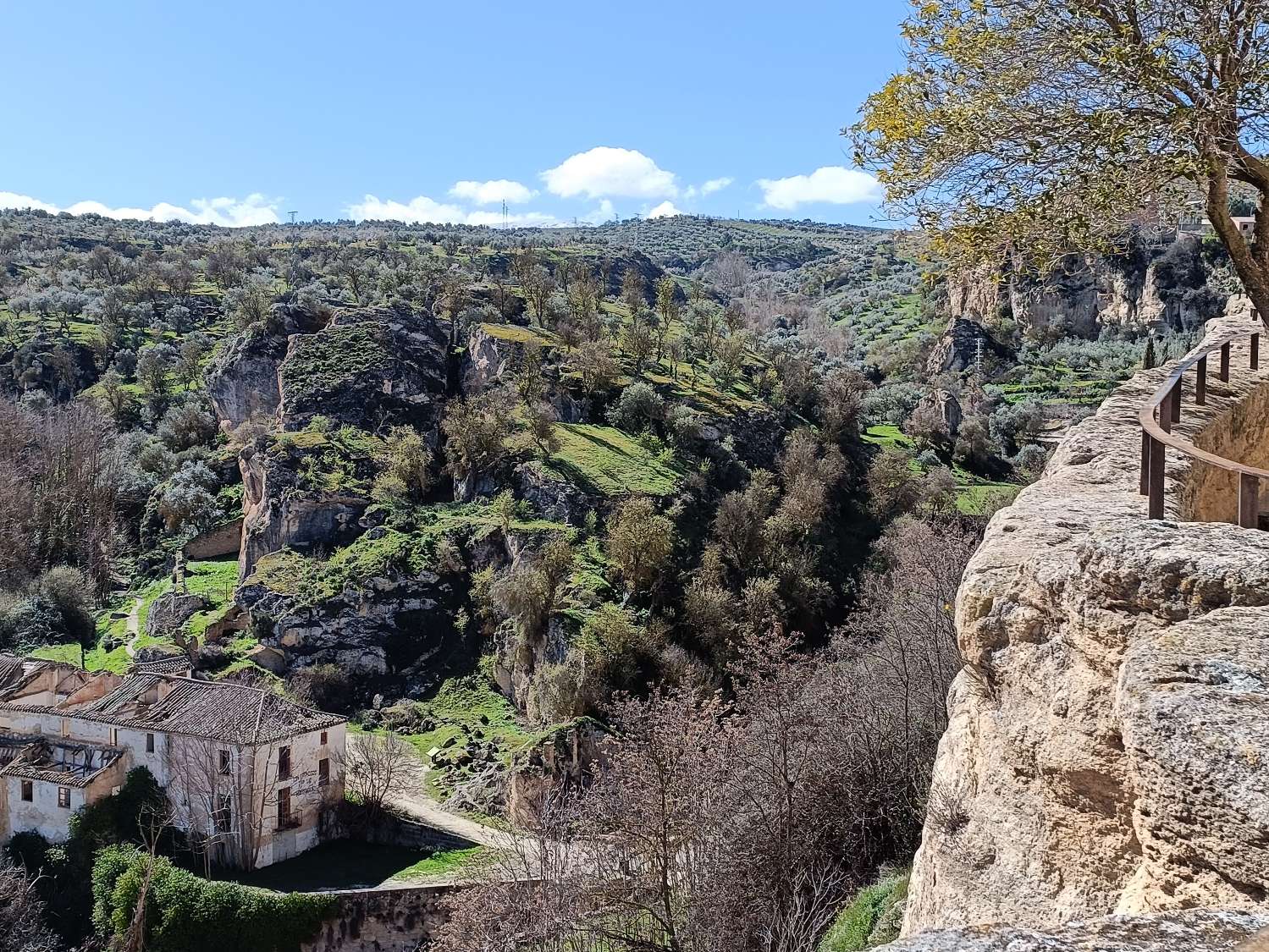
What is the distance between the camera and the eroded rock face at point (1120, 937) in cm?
258

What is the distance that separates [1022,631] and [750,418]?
36.9 meters

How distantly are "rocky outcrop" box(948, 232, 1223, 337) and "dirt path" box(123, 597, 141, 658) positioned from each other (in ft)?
139

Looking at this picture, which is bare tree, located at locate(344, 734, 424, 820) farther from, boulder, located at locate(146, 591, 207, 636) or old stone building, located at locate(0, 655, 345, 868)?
boulder, located at locate(146, 591, 207, 636)

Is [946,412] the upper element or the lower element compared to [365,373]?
lower

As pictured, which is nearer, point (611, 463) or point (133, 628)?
point (133, 628)

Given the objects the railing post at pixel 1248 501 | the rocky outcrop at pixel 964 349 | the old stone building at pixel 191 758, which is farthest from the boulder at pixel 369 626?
the rocky outcrop at pixel 964 349

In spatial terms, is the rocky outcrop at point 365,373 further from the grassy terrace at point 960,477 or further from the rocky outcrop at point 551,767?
the rocky outcrop at point 551,767

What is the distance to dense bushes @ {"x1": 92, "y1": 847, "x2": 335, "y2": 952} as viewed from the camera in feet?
69.1

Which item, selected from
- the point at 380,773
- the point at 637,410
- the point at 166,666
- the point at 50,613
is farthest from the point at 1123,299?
the point at 50,613

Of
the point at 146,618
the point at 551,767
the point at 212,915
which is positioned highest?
the point at 146,618

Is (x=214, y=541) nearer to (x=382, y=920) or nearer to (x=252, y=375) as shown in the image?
(x=252, y=375)

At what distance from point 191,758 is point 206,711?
1.33m

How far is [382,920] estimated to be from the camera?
21.7 m

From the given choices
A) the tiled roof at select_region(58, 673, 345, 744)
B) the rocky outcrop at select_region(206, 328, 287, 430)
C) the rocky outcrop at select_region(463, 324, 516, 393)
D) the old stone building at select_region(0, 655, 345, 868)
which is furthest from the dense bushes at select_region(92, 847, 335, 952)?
the rocky outcrop at select_region(206, 328, 287, 430)
